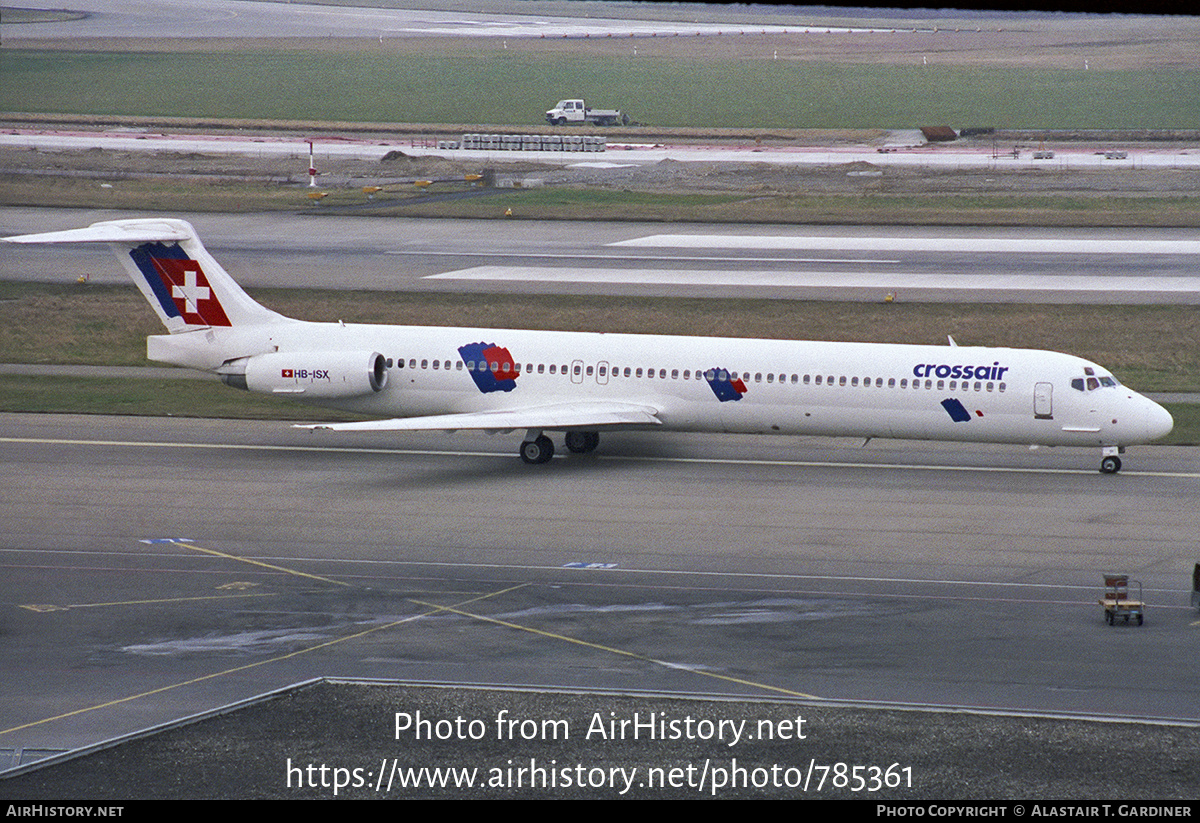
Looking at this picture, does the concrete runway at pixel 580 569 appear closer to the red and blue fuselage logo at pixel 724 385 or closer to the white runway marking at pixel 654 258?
the red and blue fuselage logo at pixel 724 385

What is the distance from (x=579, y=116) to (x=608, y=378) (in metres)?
75.9

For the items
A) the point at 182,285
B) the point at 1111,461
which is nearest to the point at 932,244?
the point at 1111,461

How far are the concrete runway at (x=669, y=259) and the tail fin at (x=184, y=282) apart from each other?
61.7 feet

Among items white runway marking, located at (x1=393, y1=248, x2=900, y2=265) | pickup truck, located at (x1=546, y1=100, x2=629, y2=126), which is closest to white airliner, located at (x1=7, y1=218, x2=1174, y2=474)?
white runway marking, located at (x1=393, y1=248, x2=900, y2=265)

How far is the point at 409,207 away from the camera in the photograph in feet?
254

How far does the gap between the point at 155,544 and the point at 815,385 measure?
1556 cm

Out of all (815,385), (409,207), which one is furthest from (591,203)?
(815,385)

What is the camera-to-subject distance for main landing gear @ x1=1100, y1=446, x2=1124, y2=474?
116 ft

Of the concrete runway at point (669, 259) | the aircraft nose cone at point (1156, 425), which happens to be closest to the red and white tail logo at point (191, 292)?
the concrete runway at point (669, 259)

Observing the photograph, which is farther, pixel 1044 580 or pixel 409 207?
pixel 409 207

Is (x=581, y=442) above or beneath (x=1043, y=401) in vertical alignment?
beneath

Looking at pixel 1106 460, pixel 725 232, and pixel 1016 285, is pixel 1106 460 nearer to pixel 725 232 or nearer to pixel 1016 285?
pixel 1016 285

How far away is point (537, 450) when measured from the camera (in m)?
37.0

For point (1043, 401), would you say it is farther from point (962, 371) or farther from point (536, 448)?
point (536, 448)
